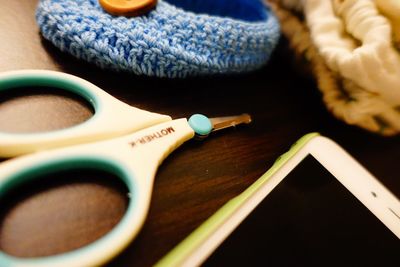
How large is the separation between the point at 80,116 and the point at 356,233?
0.23 meters

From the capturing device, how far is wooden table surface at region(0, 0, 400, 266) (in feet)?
0.66

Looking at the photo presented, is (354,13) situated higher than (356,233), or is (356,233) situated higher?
(354,13)

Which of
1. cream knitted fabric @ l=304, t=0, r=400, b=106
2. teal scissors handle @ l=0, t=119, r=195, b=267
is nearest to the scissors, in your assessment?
teal scissors handle @ l=0, t=119, r=195, b=267

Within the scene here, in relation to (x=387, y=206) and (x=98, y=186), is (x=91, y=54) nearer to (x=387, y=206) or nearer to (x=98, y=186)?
(x=98, y=186)

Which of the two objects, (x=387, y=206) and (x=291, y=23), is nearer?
(x=387, y=206)

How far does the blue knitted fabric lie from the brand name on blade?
0.06 m

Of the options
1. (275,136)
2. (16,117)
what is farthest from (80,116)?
(275,136)

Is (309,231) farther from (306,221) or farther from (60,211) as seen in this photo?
(60,211)

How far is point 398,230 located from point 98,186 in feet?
0.78

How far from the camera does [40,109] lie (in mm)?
247

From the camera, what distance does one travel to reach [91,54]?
0.27 m

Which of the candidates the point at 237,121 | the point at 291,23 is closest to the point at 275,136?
the point at 237,121

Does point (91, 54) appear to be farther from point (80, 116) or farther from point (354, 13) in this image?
point (354, 13)

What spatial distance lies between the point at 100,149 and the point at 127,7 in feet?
0.42
